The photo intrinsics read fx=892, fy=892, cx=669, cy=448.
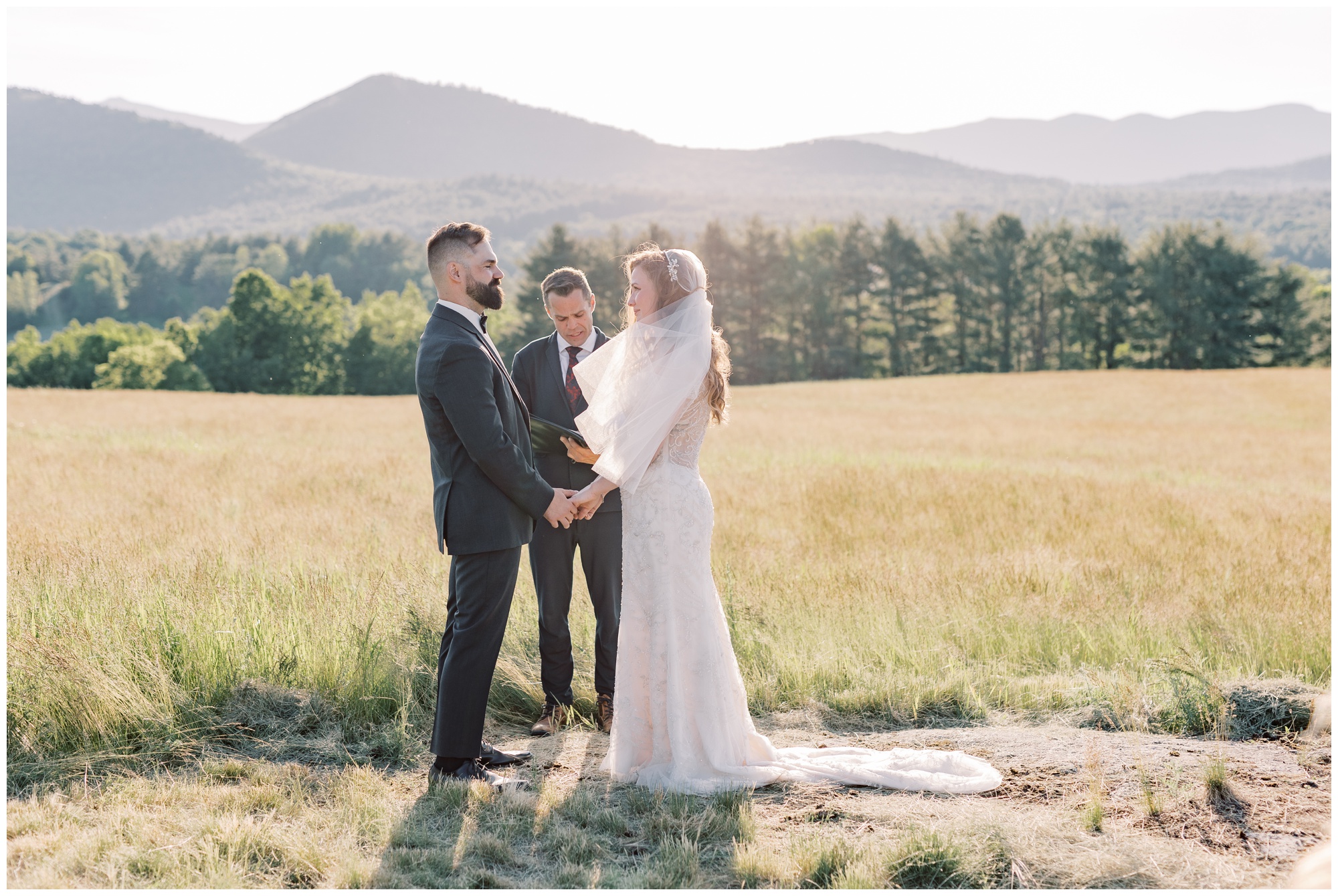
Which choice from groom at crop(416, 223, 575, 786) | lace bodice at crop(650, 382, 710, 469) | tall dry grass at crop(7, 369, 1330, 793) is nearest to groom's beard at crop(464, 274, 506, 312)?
groom at crop(416, 223, 575, 786)

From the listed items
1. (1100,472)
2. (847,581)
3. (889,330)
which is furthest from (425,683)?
(889,330)

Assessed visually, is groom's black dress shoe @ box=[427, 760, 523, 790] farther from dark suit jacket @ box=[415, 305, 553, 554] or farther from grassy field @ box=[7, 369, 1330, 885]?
dark suit jacket @ box=[415, 305, 553, 554]

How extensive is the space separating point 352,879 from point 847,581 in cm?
530

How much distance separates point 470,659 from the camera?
4.25m

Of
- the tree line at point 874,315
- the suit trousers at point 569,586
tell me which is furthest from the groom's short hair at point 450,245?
the tree line at point 874,315

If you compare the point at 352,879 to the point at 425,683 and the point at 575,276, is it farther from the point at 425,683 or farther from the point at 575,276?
the point at 575,276

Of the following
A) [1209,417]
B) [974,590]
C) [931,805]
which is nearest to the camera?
[931,805]

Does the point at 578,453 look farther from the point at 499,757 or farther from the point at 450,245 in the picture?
the point at 499,757

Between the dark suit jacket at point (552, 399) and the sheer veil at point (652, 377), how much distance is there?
69cm

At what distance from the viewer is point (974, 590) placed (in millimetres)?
7648

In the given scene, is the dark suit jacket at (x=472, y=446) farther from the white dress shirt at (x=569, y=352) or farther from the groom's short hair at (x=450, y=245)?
the white dress shirt at (x=569, y=352)

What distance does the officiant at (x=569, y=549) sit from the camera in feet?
17.0

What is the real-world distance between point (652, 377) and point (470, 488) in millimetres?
1026

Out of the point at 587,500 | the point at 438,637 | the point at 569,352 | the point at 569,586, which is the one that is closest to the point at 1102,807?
the point at 587,500
